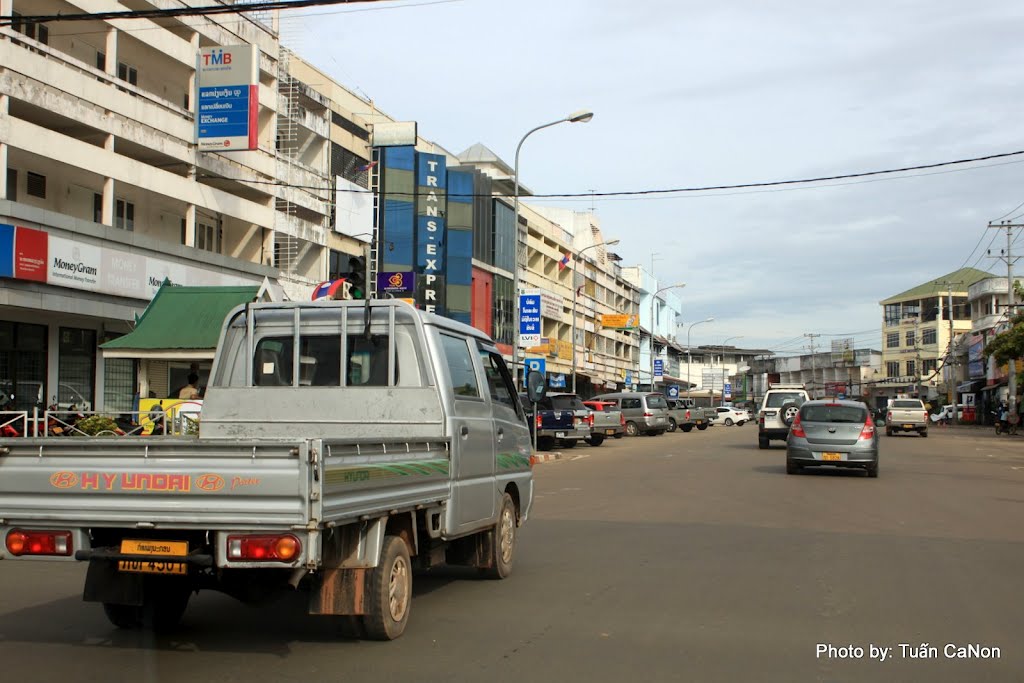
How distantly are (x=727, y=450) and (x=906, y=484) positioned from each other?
41.3 feet

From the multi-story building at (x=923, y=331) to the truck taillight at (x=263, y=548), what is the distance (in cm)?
10832

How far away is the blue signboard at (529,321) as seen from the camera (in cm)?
3119

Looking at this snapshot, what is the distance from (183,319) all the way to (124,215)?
10428mm

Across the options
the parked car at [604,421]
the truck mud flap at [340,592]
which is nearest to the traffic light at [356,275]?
the truck mud flap at [340,592]

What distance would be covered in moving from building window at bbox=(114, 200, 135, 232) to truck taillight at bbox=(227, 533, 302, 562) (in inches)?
1034

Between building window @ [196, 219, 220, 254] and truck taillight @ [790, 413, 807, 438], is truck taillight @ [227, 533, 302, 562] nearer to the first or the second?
truck taillight @ [790, 413, 807, 438]

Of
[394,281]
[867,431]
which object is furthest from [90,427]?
[394,281]

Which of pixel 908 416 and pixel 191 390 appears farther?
pixel 908 416

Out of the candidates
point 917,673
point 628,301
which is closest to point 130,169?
point 917,673

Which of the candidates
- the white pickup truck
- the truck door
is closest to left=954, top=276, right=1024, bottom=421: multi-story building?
the white pickup truck

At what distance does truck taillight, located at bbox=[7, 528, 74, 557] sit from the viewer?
5738 millimetres

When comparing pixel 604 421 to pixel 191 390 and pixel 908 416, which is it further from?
pixel 191 390

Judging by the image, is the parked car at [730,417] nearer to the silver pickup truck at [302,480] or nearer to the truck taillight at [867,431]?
the truck taillight at [867,431]

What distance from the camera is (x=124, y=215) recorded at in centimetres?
2997
